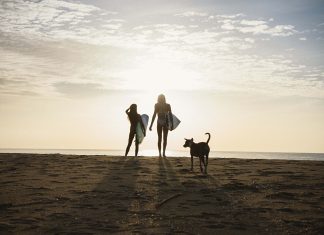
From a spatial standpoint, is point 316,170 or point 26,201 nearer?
point 26,201

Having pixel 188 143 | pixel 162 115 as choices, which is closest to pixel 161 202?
pixel 188 143

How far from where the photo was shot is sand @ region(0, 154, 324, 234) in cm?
532

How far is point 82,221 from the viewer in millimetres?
5539

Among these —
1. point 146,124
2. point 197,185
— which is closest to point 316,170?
point 197,185

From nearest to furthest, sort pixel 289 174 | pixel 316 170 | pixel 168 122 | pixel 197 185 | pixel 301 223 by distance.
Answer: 1. pixel 301 223
2. pixel 197 185
3. pixel 289 174
4. pixel 316 170
5. pixel 168 122

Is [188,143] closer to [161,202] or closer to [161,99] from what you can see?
[161,99]

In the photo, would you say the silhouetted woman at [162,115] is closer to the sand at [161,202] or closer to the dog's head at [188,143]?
the dog's head at [188,143]

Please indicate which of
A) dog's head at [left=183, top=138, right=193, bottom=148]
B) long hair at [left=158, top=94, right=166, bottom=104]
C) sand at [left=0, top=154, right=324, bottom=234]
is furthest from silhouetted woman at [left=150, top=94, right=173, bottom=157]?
sand at [left=0, top=154, right=324, bottom=234]

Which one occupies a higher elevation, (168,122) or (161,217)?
(168,122)

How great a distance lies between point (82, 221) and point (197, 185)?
3.90 metres

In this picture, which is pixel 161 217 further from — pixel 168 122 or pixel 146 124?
pixel 146 124

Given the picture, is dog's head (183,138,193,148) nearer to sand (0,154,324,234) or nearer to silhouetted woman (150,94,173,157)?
sand (0,154,324,234)

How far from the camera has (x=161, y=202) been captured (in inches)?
267

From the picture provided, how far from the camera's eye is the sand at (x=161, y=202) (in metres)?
5.32
